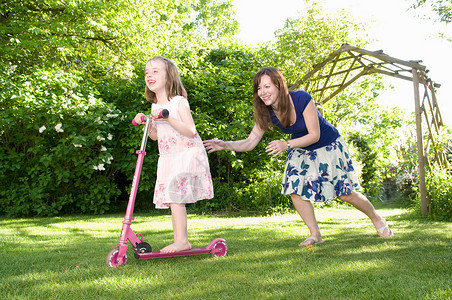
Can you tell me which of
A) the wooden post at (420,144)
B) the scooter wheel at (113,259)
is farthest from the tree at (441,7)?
the scooter wheel at (113,259)

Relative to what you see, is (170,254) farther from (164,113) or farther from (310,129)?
(310,129)

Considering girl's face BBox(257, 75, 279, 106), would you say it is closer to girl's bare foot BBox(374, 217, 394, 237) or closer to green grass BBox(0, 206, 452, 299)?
green grass BBox(0, 206, 452, 299)

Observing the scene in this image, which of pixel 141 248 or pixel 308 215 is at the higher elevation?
pixel 308 215

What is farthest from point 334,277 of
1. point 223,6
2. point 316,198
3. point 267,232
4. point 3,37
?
point 223,6

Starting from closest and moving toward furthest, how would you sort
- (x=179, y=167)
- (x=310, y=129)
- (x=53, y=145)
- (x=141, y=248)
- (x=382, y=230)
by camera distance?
1. (x=141, y=248)
2. (x=179, y=167)
3. (x=310, y=129)
4. (x=382, y=230)
5. (x=53, y=145)

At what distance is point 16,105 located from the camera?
656 cm

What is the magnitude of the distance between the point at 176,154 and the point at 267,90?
35.6 inches

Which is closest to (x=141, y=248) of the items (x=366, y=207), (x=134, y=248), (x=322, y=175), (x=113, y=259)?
(x=134, y=248)

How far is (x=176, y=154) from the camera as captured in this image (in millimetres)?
3047

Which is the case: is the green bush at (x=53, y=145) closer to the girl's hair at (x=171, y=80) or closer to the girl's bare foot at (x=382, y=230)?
the girl's hair at (x=171, y=80)

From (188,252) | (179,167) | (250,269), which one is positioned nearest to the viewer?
(250,269)

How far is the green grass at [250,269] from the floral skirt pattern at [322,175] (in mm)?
446

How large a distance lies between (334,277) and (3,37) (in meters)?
9.78

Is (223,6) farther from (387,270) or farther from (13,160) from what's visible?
(387,270)
